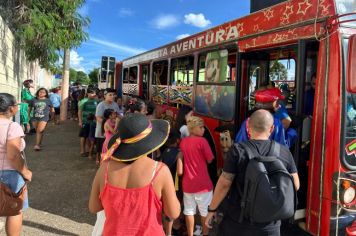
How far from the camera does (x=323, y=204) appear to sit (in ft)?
10.4

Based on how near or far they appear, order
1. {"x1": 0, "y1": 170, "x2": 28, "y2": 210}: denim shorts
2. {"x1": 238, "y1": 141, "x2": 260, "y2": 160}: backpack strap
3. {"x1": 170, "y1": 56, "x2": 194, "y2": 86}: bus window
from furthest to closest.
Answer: {"x1": 170, "y1": 56, "x2": 194, "y2": 86}: bus window → {"x1": 0, "y1": 170, "x2": 28, "y2": 210}: denim shorts → {"x1": 238, "y1": 141, "x2": 260, "y2": 160}: backpack strap

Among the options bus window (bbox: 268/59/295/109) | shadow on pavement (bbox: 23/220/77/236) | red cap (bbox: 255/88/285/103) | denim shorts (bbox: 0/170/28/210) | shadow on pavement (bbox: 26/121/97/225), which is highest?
bus window (bbox: 268/59/295/109)

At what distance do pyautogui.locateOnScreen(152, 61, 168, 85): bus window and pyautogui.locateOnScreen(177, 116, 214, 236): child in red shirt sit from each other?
11.6ft

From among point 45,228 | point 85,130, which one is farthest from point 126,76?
point 45,228

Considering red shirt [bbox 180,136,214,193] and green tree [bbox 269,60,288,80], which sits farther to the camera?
green tree [bbox 269,60,288,80]

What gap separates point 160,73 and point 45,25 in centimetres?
578

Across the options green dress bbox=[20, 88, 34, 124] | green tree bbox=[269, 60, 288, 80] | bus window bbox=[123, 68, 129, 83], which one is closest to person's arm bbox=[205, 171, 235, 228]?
green tree bbox=[269, 60, 288, 80]

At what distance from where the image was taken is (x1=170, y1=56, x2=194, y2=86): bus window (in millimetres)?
6098

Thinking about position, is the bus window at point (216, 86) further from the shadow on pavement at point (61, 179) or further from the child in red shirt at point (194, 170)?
the shadow on pavement at point (61, 179)

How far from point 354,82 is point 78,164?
6.23m

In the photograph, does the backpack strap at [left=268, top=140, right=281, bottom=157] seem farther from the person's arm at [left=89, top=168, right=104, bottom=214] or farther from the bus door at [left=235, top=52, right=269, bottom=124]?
the bus door at [left=235, top=52, right=269, bottom=124]

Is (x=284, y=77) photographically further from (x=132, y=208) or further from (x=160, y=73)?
(x=132, y=208)

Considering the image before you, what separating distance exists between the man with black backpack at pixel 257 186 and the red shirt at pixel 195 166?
102cm

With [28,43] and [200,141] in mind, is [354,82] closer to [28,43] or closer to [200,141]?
[200,141]
